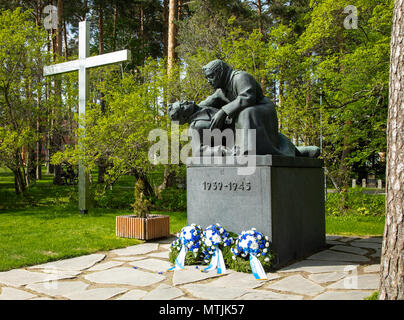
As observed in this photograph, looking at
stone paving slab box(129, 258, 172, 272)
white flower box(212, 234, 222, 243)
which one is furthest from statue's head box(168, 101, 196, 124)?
stone paving slab box(129, 258, 172, 272)

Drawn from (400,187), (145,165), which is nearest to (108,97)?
(145,165)

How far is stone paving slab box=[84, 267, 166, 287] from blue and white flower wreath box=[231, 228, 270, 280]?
3.11 feet

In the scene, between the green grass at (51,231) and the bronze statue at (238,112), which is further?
the green grass at (51,231)

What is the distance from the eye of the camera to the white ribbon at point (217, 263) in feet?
14.2

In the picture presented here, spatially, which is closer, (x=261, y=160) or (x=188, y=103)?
(x=261, y=160)

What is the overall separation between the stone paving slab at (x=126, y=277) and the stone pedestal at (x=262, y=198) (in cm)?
109

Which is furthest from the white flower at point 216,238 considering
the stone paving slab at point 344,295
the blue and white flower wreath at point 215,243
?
the stone paving slab at point 344,295

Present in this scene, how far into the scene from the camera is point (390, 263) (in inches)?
103

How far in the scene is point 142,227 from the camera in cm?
634

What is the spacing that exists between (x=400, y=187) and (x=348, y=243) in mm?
3704

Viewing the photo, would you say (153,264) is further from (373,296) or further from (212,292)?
(373,296)

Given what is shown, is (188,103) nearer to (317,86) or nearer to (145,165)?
(145,165)

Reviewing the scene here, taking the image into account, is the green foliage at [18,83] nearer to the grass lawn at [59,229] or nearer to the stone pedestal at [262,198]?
the grass lawn at [59,229]

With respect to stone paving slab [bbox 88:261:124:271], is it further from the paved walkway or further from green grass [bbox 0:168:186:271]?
green grass [bbox 0:168:186:271]
